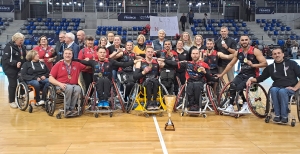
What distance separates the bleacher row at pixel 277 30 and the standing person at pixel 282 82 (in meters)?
11.4

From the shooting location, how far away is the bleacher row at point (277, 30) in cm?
1496

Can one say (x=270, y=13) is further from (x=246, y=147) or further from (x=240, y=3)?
(x=246, y=147)

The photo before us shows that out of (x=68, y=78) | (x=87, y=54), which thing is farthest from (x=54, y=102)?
(x=87, y=54)

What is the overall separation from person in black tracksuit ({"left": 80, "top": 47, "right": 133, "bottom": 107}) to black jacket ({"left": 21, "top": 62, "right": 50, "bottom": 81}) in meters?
0.74

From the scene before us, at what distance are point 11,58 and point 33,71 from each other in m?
0.52

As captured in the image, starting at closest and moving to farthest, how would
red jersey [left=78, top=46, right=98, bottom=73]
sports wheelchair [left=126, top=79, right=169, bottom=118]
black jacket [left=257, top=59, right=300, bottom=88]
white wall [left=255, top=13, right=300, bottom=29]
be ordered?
black jacket [left=257, top=59, right=300, bottom=88], sports wheelchair [left=126, top=79, right=169, bottom=118], red jersey [left=78, top=46, right=98, bottom=73], white wall [left=255, top=13, right=300, bottom=29]

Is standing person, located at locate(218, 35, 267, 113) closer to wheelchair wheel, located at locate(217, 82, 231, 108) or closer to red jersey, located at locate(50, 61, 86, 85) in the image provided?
wheelchair wheel, located at locate(217, 82, 231, 108)

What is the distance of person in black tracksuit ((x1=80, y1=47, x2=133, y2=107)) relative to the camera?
3973mm

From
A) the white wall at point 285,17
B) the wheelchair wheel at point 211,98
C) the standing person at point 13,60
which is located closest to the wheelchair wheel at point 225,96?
the wheelchair wheel at point 211,98

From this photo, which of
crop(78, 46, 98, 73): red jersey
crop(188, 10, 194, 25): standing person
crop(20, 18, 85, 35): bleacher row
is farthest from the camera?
crop(188, 10, 194, 25): standing person

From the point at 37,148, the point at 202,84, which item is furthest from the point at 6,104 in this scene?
the point at 202,84

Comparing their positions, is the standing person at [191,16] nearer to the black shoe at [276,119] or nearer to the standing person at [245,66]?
the standing person at [245,66]

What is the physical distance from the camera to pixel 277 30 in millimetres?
15836


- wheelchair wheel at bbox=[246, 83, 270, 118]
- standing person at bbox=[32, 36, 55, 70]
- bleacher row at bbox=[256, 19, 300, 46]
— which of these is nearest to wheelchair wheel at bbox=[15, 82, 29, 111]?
standing person at bbox=[32, 36, 55, 70]
